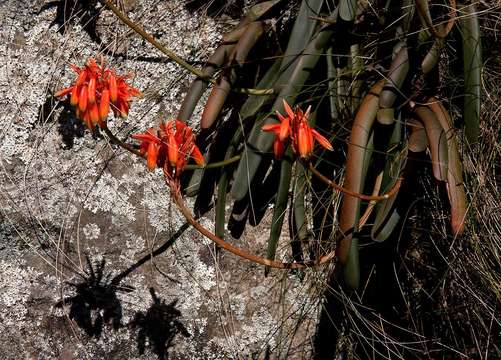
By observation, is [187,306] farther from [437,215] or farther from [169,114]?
[437,215]

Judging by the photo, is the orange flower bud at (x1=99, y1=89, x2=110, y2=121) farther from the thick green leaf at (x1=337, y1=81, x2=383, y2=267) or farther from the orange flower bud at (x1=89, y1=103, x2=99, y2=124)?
the thick green leaf at (x1=337, y1=81, x2=383, y2=267)

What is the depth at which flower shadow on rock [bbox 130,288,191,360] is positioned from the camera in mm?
1795

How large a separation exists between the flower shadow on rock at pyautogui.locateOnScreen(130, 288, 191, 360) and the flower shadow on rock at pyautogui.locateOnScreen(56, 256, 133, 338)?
55 mm

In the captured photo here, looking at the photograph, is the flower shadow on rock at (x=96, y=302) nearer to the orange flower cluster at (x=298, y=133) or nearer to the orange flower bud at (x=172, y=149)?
the orange flower bud at (x=172, y=149)

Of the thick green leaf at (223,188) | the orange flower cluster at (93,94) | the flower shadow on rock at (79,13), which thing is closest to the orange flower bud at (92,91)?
the orange flower cluster at (93,94)

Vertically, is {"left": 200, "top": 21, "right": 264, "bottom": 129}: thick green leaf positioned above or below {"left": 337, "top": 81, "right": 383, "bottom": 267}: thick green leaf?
above

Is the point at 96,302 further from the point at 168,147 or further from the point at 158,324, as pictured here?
the point at 168,147

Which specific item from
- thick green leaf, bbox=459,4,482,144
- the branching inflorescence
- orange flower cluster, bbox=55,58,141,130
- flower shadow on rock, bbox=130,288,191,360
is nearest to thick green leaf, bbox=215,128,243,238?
the branching inflorescence

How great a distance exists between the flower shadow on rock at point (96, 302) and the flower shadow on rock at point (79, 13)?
1.84 ft

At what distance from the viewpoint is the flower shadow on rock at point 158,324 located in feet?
5.89

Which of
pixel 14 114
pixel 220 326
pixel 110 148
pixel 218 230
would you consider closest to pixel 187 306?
pixel 220 326

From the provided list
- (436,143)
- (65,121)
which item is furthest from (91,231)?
(436,143)

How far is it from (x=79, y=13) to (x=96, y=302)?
705mm

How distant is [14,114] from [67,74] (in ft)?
0.52
